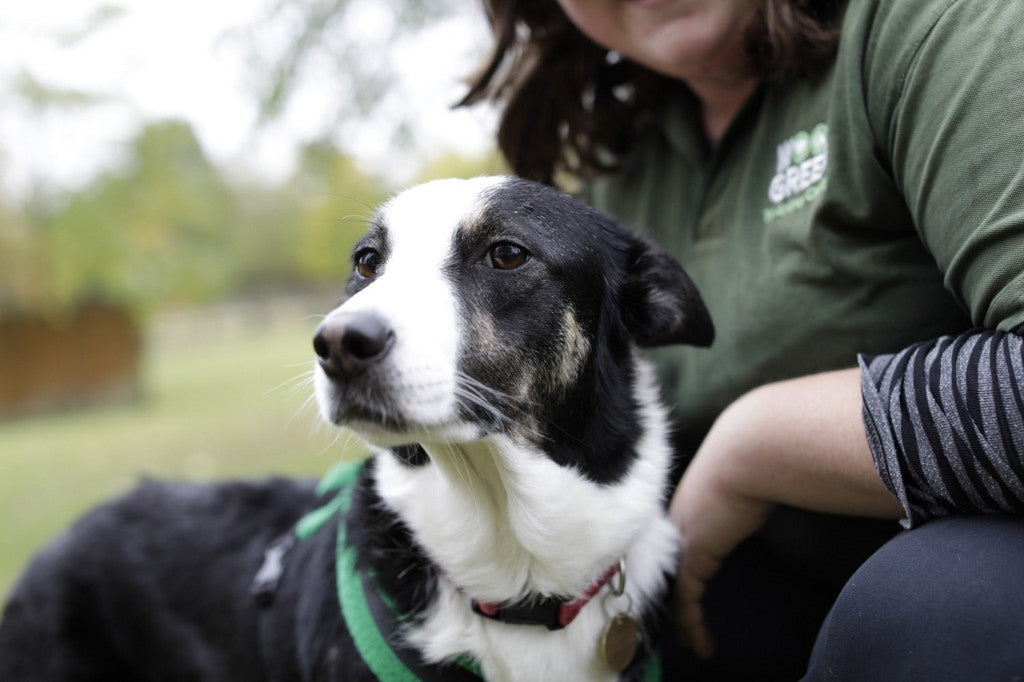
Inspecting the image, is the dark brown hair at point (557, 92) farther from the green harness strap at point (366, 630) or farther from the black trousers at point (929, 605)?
the black trousers at point (929, 605)

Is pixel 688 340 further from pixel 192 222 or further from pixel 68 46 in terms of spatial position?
pixel 192 222

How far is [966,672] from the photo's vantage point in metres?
1.21

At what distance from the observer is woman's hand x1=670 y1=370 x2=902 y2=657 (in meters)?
1.51

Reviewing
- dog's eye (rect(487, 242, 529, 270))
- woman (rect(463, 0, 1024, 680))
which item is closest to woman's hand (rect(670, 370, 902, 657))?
woman (rect(463, 0, 1024, 680))

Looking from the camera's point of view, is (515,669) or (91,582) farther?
(91,582)

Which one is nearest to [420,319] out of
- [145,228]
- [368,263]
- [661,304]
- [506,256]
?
[506,256]

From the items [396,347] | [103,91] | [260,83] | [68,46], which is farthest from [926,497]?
[103,91]

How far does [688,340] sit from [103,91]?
13.0 m

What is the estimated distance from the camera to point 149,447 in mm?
8070

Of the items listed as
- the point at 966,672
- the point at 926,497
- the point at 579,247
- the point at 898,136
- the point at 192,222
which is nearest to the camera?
the point at 966,672

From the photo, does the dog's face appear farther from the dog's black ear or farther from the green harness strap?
the green harness strap

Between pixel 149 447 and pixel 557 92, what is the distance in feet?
21.9

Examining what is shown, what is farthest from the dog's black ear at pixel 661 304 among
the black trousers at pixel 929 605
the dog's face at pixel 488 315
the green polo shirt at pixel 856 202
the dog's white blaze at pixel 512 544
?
the black trousers at pixel 929 605

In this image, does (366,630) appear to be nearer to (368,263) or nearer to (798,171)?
(368,263)
